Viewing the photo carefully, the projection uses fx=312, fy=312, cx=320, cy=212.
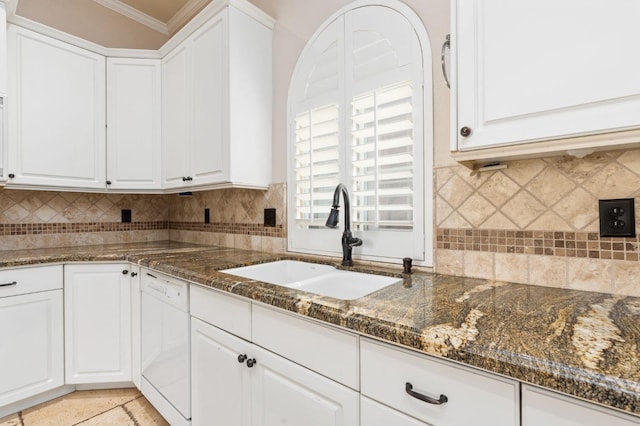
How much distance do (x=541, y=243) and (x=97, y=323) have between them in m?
2.32

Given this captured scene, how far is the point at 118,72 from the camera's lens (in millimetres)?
2305

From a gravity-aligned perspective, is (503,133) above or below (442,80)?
below

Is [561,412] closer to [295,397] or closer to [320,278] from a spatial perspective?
[295,397]

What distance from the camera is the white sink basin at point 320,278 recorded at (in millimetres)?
1351

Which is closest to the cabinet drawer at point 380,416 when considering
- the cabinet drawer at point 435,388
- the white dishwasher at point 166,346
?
the cabinet drawer at point 435,388

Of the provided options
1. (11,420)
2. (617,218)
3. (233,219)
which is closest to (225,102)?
(233,219)

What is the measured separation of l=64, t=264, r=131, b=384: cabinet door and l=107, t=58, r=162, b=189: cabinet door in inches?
29.3

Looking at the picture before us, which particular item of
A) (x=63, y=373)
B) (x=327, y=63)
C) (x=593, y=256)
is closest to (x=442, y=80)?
Result: (x=327, y=63)

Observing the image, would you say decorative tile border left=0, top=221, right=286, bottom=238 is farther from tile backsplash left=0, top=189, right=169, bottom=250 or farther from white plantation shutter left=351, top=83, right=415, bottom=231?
white plantation shutter left=351, top=83, right=415, bottom=231

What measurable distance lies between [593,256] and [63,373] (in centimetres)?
265

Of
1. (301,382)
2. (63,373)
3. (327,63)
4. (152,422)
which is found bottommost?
(152,422)

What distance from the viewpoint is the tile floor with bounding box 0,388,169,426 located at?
Answer: 169 cm

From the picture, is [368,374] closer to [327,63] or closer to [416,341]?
Result: [416,341]

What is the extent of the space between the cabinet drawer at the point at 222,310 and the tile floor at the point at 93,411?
877 mm
